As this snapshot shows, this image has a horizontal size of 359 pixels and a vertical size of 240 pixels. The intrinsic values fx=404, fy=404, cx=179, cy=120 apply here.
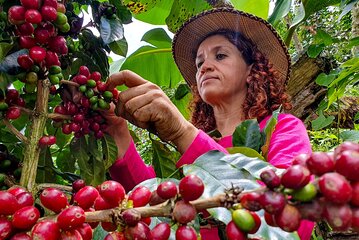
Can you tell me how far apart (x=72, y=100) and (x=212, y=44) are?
42.8 inches

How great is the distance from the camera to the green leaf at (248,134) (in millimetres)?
1233

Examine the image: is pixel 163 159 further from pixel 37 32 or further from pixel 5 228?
pixel 5 228

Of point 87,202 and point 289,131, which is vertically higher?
point 87,202

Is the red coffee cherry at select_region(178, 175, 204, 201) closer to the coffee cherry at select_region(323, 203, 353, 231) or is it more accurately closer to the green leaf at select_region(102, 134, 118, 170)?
the coffee cherry at select_region(323, 203, 353, 231)

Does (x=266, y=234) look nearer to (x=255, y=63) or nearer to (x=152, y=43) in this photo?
(x=255, y=63)

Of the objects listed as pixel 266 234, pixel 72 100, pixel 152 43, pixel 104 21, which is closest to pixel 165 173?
pixel 72 100

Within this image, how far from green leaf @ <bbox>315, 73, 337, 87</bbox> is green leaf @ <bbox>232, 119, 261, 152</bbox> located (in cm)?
146

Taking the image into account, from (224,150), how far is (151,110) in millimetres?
240

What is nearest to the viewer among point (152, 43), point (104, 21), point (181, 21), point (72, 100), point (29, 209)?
point (29, 209)

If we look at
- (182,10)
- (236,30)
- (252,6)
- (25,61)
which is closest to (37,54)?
(25,61)

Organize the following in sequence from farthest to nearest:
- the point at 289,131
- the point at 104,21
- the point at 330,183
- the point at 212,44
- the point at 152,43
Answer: the point at 152,43 → the point at 212,44 → the point at 289,131 → the point at 104,21 → the point at 330,183

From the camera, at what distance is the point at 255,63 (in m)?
2.05

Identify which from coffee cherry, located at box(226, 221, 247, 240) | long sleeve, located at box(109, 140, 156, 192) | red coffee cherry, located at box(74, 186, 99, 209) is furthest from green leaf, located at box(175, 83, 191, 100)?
coffee cherry, located at box(226, 221, 247, 240)

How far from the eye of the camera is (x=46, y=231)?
50 centimetres
